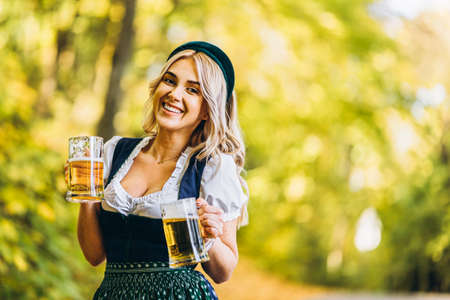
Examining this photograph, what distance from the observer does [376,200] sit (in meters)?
7.30

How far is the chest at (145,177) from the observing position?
1.55m

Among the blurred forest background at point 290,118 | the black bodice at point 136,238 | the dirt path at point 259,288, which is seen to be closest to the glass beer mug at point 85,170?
the black bodice at point 136,238

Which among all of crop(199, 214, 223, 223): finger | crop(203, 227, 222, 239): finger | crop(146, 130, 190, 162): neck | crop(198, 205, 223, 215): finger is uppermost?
crop(146, 130, 190, 162): neck

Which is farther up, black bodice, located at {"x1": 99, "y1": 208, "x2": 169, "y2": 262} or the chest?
the chest

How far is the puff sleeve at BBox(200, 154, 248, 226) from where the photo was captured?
1.49 meters

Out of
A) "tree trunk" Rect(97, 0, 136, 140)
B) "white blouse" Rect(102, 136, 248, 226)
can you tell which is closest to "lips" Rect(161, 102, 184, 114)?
"white blouse" Rect(102, 136, 248, 226)

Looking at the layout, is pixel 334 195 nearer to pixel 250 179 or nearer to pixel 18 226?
pixel 250 179

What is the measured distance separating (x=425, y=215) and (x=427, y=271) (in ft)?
1.96

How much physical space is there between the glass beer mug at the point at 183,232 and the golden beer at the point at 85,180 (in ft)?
0.69

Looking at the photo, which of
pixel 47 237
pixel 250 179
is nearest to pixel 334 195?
pixel 250 179

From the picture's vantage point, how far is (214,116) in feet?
5.02

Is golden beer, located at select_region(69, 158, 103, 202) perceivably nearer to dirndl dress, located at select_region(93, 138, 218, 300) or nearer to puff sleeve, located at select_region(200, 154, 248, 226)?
dirndl dress, located at select_region(93, 138, 218, 300)

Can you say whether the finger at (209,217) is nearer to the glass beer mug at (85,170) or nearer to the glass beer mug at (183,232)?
the glass beer mug at (183,232)

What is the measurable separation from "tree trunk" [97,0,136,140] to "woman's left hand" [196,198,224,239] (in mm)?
3113
